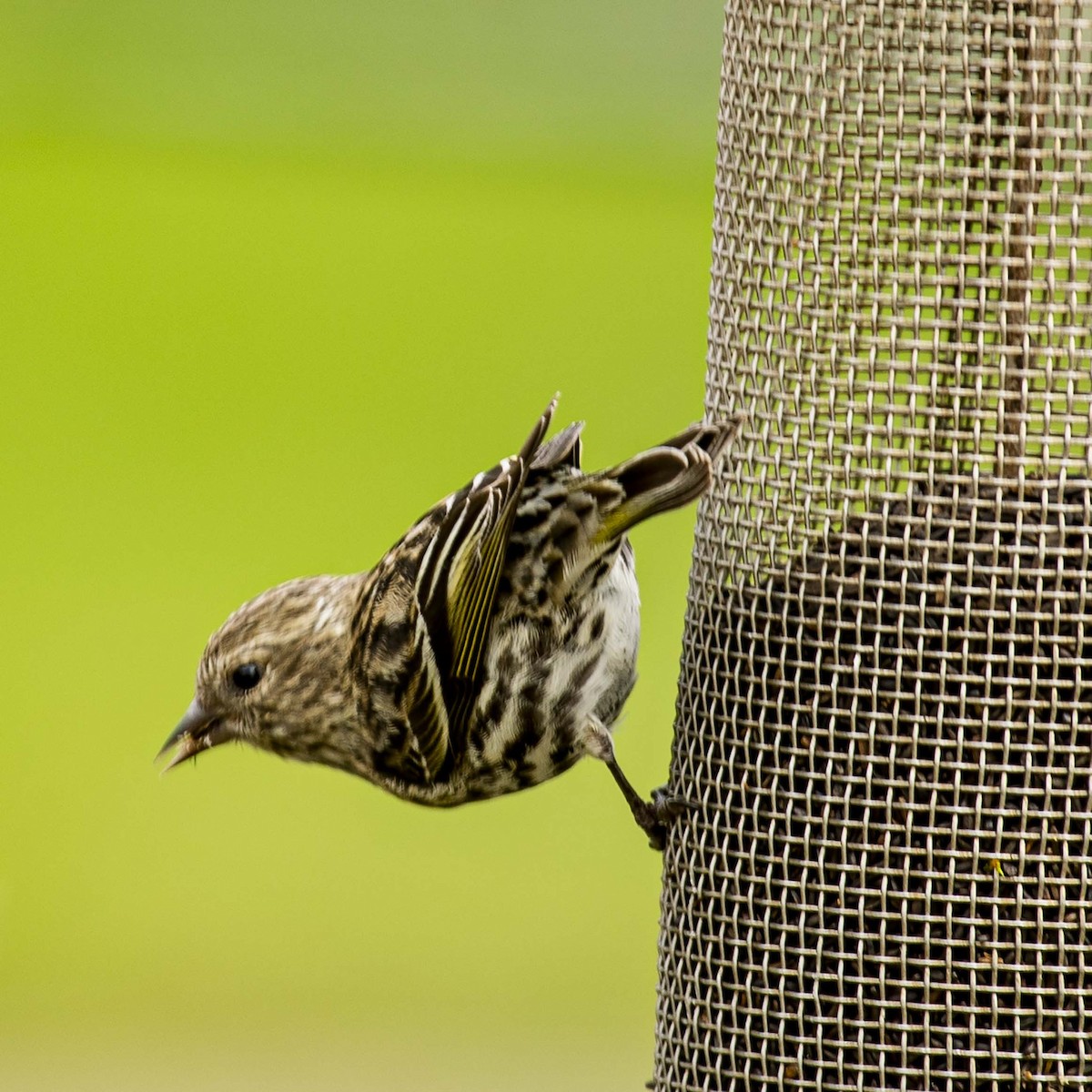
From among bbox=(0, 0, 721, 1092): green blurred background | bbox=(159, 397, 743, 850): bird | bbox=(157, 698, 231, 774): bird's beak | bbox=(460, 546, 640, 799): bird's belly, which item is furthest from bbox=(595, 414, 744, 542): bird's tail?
bbox=(0, 0, 721, 1092): green blurred background

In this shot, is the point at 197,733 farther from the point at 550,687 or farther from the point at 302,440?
the point at 302,440

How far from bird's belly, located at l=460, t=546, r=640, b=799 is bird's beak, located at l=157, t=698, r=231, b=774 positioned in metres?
0.85

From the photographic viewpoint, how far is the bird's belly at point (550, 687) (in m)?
5.04

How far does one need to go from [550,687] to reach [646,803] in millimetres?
388

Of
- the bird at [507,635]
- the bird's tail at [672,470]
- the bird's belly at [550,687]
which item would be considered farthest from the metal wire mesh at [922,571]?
the bird's belly at [550,687]

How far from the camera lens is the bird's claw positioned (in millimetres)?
4730

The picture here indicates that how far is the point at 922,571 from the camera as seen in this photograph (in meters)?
4.28

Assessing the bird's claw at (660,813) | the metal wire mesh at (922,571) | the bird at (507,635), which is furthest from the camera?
the bird at (507,635)

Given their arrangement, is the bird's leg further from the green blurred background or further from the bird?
the green blurred background

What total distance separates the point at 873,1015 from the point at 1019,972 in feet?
1.04

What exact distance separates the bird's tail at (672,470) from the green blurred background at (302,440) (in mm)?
6230

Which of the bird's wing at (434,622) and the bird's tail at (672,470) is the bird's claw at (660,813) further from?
the bird's tail at (672,470)

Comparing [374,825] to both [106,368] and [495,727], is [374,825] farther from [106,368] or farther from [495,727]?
[495,727]

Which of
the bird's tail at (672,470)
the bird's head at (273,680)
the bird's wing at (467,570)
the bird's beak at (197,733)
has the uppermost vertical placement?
the bird's tail at (672,470)
